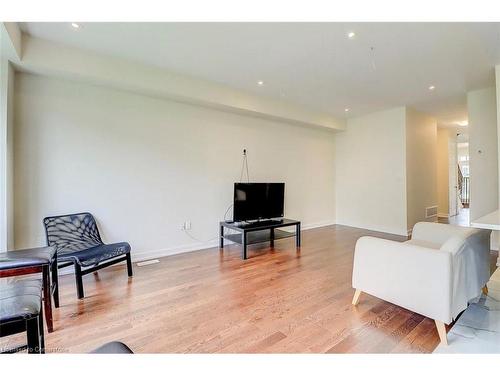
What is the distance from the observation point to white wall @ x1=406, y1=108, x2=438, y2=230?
4.95 meters

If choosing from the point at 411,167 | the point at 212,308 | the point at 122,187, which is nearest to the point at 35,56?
the point at 122,187

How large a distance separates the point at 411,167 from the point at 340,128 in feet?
5.60

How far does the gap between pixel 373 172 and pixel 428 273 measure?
4.09m

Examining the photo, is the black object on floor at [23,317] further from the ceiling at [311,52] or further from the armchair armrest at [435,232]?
the armchair armrest at [435,232]

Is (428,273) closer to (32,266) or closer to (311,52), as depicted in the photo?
(311,52)

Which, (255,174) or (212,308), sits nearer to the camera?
(212,308)

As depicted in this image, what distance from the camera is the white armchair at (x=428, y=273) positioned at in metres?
1.67

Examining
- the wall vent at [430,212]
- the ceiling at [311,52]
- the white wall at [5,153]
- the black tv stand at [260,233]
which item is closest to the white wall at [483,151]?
the ceiling at [311,52]

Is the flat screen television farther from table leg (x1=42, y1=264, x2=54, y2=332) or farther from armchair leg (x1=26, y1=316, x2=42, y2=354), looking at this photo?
armchair leg (x1=26, y1=316, x2=42, y2=354)

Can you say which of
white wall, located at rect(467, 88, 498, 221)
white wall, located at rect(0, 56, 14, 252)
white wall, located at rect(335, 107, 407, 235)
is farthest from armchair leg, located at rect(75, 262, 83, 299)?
white wall, located at rect(467, 88, 498, 221)

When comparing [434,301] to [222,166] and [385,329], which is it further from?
[222,166]

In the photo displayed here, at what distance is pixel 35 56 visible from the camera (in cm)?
255

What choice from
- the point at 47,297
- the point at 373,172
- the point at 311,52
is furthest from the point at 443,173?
the point at 47,297

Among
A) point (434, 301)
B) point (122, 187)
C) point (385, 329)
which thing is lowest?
point (385, 329)
